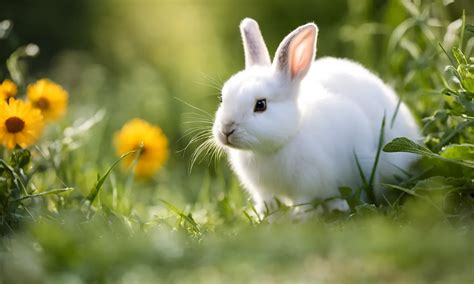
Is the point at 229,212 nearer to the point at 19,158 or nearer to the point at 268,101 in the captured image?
the point at 268,101

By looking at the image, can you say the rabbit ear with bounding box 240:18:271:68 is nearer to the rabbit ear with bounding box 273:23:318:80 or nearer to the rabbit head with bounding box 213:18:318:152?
the rabbit head with bounding box 213:18:318:152

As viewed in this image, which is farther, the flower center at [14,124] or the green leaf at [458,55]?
the flower center at [14,124]

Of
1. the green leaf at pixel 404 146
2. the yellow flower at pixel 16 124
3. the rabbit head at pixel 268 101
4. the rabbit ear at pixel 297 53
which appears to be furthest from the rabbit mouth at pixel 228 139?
the yellow flower at pixel 16 124

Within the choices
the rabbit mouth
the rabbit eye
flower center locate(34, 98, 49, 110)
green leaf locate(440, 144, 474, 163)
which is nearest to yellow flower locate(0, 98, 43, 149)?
flower center locate(34, 98, 49, 110)

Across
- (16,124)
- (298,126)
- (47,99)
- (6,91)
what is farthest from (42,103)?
(298,126)

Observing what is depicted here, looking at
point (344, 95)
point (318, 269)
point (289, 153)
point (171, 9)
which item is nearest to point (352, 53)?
point (344, 95)

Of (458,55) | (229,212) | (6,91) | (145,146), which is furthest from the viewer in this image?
(145,146)

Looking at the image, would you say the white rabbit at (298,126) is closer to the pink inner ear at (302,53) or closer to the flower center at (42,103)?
the pink inner ear at (302,53)
